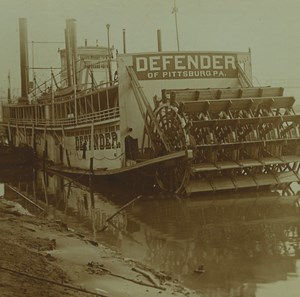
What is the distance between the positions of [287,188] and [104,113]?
6.16m

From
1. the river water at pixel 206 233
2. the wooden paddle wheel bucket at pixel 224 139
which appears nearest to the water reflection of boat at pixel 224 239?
the river water at pixel 206 233

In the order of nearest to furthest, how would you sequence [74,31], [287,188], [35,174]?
[287,188] → [35,174] → [74,31]

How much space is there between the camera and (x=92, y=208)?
41.3 feet

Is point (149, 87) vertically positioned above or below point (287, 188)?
above

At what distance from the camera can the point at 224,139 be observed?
15.1 meters

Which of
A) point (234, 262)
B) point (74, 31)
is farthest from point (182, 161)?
point (74, 31)

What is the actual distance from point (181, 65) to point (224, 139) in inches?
101

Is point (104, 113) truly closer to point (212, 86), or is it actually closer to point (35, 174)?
point (212, 86)

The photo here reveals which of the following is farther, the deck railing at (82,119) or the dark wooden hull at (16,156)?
the dark wooden hull at (16,156)

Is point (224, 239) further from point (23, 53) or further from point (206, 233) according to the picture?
point (23, 53)

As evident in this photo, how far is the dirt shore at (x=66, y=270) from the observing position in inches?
206

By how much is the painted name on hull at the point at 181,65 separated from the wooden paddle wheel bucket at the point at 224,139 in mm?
866

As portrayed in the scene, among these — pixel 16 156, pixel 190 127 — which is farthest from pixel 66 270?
pixel 16 156

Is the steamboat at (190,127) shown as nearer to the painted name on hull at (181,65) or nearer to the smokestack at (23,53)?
the painted name on hull at (181,65)
